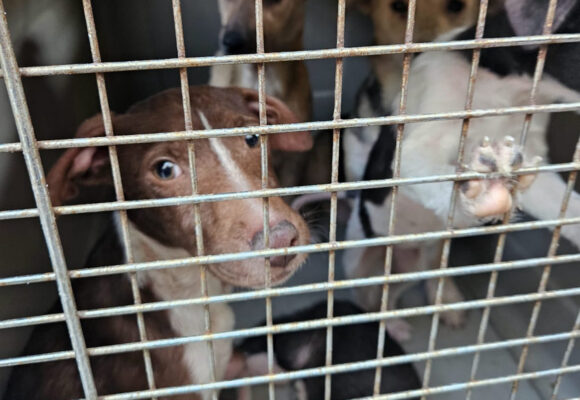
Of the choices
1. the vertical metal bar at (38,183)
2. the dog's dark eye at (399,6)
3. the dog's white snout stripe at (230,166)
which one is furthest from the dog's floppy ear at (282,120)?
the dog's dark eye at (399,6)

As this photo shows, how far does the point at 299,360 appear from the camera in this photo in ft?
5.50

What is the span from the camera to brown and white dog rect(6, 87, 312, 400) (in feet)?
4.04

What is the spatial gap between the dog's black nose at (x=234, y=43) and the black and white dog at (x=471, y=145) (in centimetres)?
59

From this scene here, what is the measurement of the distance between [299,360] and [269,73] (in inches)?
44.4

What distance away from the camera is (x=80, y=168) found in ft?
4.14

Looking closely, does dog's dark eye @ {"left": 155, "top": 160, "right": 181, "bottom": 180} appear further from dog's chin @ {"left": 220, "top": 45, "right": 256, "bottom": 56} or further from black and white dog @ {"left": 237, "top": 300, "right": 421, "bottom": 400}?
dog's chin @ {"left": 220, "top": 45, "right": 256, "bottom": 56}

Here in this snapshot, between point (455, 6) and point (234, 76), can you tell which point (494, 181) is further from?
point (234, 76)


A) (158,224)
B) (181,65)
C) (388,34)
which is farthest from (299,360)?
(388,34)

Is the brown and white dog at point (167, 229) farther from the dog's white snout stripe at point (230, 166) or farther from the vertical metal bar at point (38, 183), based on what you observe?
the vertical metal bar at point (38, 183)

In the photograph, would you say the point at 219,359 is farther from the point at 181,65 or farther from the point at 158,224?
the point at 181,65

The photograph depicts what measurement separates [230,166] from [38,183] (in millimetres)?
537

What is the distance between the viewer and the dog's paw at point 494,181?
3.30ft

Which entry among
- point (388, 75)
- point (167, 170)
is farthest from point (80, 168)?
point (388, 75)

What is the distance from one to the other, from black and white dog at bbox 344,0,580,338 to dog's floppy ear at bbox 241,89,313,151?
0.31 m
